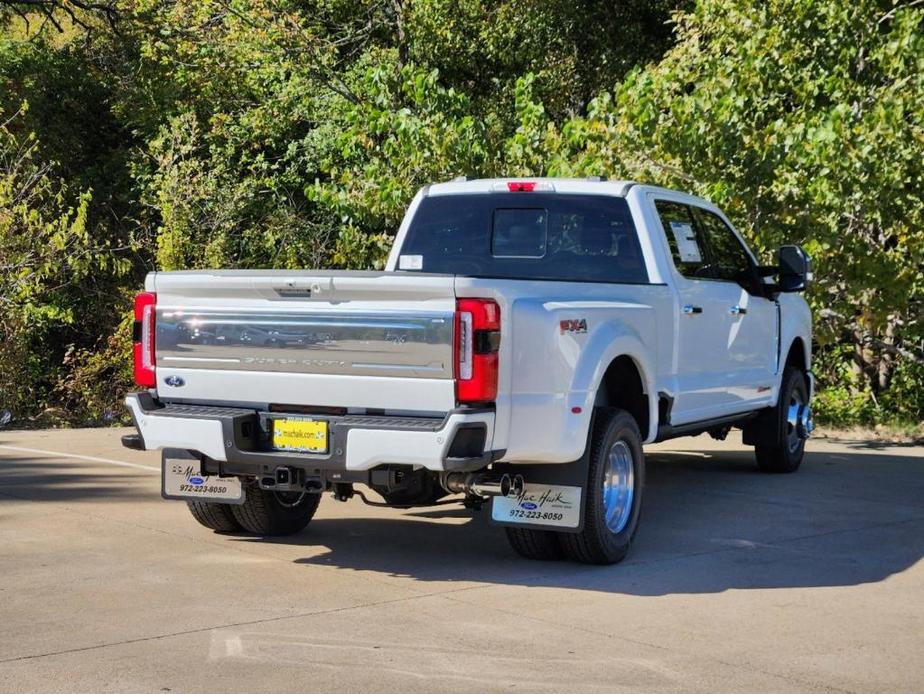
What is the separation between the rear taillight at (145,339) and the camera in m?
7.40

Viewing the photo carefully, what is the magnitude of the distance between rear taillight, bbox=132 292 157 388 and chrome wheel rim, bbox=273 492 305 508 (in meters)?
1.21

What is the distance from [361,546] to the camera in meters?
8.16

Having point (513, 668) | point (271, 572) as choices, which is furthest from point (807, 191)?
point (513, 668)

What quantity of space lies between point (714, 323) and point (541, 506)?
2.69m

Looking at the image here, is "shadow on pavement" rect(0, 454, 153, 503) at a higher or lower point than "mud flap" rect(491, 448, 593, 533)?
lower

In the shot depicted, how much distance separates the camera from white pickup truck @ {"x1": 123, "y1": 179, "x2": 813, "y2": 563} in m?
6.62

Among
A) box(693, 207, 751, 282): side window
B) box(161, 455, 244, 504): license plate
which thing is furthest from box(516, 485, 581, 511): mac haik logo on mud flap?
box(693, 207, 751, 282): side window

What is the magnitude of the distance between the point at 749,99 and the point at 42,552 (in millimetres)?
10594

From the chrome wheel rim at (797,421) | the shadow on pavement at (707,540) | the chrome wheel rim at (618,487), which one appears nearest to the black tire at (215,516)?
the shadow on pavement at (707,540)

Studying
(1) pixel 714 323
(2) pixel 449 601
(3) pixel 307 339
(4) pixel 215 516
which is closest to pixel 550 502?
(2) pixel 449 601

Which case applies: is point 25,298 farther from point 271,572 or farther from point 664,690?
point 664,690

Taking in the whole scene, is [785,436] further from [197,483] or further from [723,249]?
[197,483]

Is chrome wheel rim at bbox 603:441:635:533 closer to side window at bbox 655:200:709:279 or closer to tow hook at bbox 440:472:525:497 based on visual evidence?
tow hook at bbox 440:472:525:497

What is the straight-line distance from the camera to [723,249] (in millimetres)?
10156
